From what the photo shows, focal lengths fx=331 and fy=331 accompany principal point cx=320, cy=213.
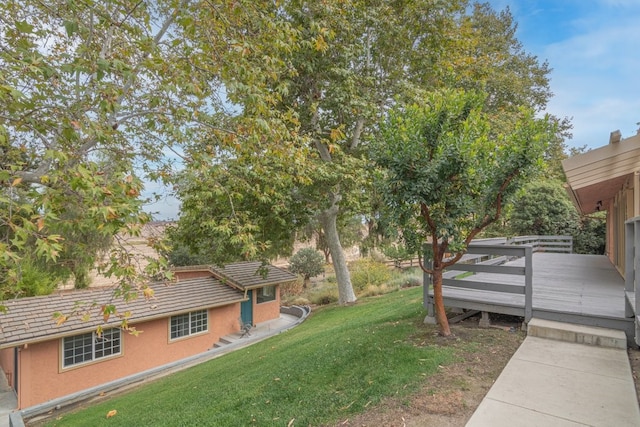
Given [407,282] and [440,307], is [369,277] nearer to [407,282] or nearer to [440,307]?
[407,282]

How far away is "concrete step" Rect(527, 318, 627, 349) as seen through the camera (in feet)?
13.1

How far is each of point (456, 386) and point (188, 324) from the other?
1207 cm

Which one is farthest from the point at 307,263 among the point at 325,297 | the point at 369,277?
the point at 369,277

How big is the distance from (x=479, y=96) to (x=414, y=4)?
8957 millimetres

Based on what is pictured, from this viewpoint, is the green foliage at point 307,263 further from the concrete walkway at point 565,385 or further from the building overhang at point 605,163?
the concrete walkway at point 565,385

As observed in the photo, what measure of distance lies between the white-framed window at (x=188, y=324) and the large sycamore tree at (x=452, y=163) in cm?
1129

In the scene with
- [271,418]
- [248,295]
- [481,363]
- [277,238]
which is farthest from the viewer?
[248,295]

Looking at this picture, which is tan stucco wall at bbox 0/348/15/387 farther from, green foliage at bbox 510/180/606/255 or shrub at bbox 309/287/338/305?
green foliage at bbox 510/180/606/255

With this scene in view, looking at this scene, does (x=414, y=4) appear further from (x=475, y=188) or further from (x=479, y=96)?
(x=475, y=188)

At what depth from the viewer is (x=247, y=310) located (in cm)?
1574

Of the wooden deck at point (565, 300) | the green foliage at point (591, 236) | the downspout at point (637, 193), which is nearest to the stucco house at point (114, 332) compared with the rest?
the wooden deck at point (565, 300)

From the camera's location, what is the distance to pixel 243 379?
521cm

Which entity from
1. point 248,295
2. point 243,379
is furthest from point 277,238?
point 243,379

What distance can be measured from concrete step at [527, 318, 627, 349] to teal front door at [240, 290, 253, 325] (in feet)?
43.0
